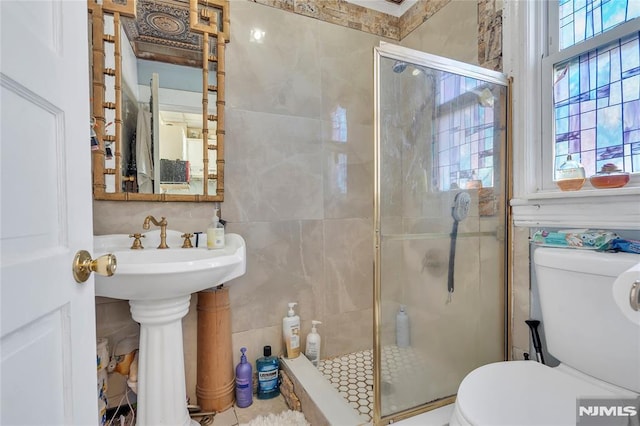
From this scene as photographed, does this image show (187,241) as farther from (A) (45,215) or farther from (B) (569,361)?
(B) (569,361)

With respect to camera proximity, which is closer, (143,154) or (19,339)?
(19,339)

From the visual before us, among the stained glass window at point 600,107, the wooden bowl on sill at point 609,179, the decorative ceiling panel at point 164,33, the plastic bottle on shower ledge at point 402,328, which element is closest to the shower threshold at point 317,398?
the plastic bottle on shower ledge at point 402,328

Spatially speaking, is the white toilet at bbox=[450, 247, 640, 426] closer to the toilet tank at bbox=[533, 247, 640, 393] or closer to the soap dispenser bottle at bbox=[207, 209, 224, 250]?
the toilet tank at bbox=[533, 247, 640, 393]

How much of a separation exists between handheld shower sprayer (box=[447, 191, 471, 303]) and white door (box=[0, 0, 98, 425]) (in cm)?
139

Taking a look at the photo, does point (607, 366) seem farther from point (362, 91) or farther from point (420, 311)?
point (362, 91)

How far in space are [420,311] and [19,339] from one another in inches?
54.2

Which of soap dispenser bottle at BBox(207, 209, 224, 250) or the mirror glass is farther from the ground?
the mirror glass

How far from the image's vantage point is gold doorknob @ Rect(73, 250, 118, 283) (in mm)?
555

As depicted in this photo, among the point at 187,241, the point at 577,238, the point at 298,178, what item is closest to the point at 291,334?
the point at 187,241

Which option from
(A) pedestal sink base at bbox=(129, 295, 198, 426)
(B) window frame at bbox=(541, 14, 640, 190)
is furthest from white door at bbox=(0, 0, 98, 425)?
(B) window frame at bbox=(541, 14, 640, 190)

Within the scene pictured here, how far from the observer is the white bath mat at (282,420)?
1373mm

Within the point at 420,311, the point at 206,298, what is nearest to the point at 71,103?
the point at 206,298

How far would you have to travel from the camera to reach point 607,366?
971 mm

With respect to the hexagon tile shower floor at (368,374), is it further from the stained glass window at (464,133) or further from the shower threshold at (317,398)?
the stained glass window at (464,133)
